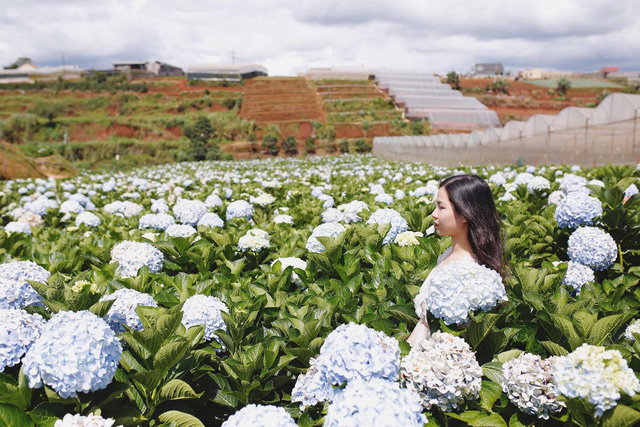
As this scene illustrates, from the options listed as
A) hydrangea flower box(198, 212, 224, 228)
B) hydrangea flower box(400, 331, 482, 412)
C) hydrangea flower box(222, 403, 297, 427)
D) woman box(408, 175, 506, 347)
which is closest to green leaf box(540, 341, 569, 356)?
hydrangea flower box(400, 331, 482, 412)

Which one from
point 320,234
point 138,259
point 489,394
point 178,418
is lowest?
point 178,418

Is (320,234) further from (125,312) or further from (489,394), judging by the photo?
(489,394)

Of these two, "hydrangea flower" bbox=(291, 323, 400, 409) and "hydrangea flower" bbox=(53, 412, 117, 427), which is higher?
"hydrangea flower" bbox=(291, 323, 400, 409)

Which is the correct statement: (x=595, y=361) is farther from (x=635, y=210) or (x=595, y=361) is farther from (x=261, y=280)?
(x=635, y=210)

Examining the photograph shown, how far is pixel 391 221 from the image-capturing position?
11.2ft

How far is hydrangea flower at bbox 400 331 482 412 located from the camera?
4.68 feet

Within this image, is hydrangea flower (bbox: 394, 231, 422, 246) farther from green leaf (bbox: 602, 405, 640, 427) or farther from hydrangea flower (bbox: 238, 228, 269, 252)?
green leaf (bbox: 602, 405, 640, 427)

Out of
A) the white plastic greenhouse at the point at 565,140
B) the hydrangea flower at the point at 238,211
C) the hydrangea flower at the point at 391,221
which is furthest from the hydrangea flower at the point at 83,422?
the white plastic greenhouse at the point at 565,140

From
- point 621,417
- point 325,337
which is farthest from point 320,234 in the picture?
point 621,417

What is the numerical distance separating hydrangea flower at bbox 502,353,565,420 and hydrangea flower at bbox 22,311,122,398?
1.35 m

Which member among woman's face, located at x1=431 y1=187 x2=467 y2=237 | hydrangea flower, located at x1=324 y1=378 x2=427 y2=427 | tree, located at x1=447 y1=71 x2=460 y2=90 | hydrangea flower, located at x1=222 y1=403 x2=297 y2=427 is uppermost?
tree, located at x1=447 y1=71 x2=460 y2=90

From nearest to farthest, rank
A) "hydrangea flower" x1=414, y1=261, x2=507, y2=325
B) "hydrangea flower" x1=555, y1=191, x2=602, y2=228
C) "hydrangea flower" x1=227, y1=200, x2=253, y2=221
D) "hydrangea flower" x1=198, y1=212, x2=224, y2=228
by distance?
"hydrangea flower" x1=414, y1=261, x2=507, y2=325, "hydrangea flower" x1=555, y1=191, x2=602, y2=228, "hydrangea flower" x1=198, y1=212, x2=224, y2=228, "hydrangea flower" x1=227, y1=200, x2=253, y2=221

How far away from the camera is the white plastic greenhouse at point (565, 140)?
11453mm

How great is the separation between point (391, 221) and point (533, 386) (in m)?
2.05
